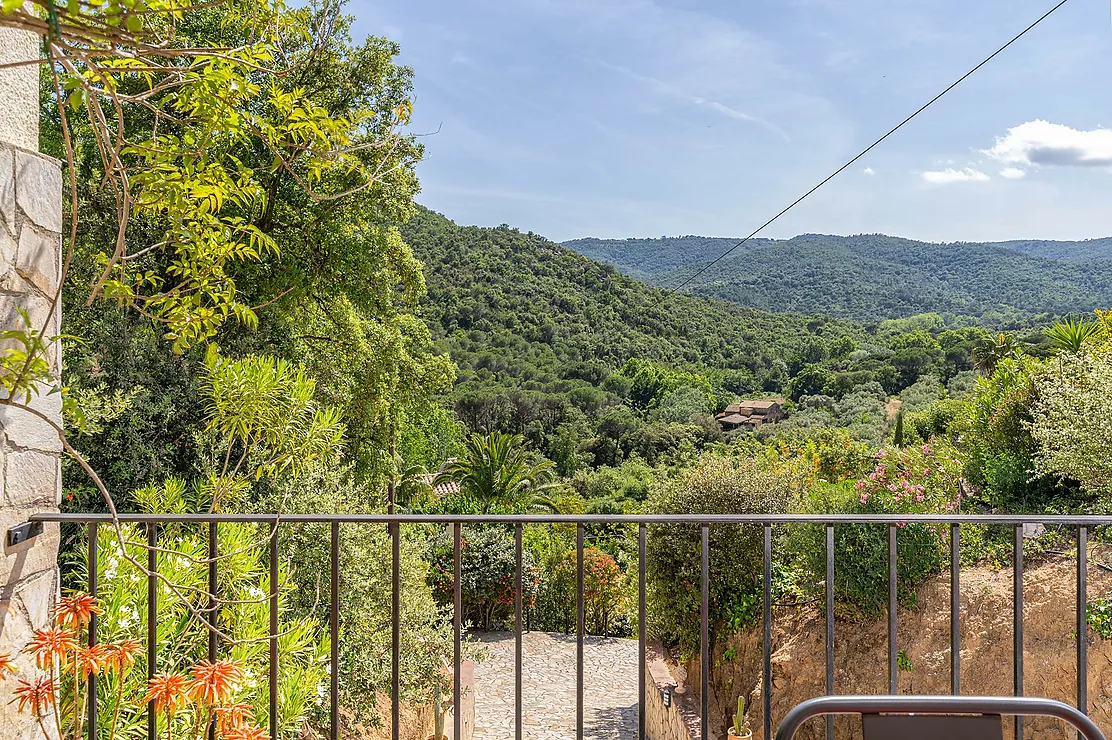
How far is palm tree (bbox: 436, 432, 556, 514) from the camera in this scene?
43.2 feet

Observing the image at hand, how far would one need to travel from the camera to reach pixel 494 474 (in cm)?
1316

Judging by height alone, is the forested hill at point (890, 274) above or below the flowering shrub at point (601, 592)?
above

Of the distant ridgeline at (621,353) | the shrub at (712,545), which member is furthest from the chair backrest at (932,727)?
the distant ridgeline at (621,353)

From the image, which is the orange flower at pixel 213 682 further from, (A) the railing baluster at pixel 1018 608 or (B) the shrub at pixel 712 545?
(B) the shrub at pixel 712 545

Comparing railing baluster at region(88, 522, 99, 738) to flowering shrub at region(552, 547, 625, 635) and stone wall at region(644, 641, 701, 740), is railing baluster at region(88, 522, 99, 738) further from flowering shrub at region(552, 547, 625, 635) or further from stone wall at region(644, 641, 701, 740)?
flowering shrub at region(552, 547, 625, 635)

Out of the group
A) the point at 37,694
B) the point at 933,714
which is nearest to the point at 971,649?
the point at 933,714

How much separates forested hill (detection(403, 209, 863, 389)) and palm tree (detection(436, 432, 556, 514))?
8.14m

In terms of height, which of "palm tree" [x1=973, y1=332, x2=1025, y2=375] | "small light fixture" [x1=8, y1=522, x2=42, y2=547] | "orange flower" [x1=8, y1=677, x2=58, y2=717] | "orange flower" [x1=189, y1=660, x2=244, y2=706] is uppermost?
"palm tree" [x1=973, y1=332, x2=1025, y2=375]

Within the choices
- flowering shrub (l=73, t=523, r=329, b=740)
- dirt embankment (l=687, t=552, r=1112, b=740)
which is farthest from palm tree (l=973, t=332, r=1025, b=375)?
flowering shrub (l=73, t=523, r=329, b=740)

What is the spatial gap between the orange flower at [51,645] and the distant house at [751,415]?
23650 millimetres

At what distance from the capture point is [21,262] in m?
1.64

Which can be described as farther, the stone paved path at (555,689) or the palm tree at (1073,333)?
the palm tree at (1073,333)

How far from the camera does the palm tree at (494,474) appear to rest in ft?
43.2

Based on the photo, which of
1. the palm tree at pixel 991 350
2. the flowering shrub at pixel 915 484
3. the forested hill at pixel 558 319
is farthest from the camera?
the forested hill at pixel 558 319
